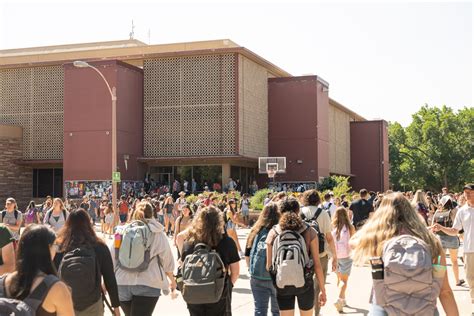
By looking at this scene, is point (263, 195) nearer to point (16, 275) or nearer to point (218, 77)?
point (218, 77)

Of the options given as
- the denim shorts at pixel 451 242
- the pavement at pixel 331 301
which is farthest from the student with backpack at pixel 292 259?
the denim shorts at pixel 451 242

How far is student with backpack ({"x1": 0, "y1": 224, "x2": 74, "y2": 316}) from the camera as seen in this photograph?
3.97 m

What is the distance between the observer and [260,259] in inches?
275

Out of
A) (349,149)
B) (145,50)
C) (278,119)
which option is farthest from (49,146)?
(349,149)

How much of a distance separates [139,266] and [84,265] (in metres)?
0.98

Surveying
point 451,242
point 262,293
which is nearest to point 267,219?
point 262,293

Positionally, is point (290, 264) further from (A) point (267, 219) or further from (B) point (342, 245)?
(B) point (342, 245)

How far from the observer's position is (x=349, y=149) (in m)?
65.0

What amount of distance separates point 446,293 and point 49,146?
45.4m

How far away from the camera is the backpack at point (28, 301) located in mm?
3512

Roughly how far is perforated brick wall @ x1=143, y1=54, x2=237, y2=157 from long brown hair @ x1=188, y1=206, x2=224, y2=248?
3650cm

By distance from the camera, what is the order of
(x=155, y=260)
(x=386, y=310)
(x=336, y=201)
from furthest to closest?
(x=336, y=201), (x=155, y=260), (x=386, y=310)

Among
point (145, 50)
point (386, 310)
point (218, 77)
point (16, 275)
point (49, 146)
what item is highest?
point (145, 50)

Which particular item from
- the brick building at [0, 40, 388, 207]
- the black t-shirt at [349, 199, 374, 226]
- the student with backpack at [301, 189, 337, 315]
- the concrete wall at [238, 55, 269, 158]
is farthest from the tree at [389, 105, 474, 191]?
the student with backpack at [301, 189, 337, 315]
